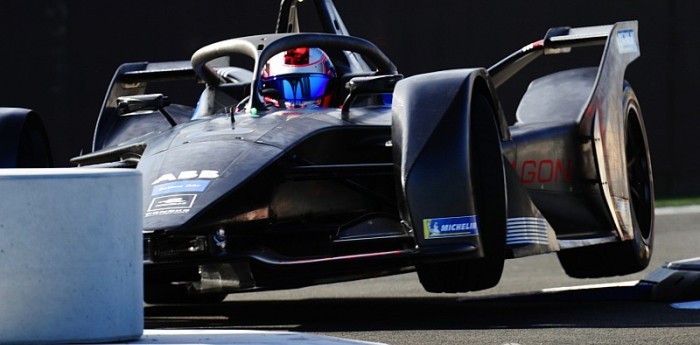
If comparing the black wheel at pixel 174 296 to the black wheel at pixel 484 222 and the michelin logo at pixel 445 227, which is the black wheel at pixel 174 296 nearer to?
the black wheel at pixel 484 222

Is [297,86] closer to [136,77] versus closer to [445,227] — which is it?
[445,227]

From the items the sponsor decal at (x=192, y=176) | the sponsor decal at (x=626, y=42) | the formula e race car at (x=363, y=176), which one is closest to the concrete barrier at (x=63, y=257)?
the formula e race car at (x=363, y=176)

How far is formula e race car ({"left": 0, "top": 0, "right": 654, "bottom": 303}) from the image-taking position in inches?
254

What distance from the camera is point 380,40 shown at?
15.2 m

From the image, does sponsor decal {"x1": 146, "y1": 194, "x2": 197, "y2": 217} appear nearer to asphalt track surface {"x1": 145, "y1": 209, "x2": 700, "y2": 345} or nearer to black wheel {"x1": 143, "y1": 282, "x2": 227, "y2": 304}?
asphalt track surface {"x1": 145, "y1": 209, "x2": 700, "y2": 345}

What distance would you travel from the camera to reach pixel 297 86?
318 inches

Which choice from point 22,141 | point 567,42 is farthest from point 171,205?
point 567,42

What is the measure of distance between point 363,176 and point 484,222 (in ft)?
2.55

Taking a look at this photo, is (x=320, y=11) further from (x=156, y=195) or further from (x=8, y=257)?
(x=8, y=257)

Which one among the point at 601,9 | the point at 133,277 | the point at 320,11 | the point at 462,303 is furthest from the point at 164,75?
the point at 601,9

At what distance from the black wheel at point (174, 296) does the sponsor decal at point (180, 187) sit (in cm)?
215

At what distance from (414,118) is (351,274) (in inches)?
31.9

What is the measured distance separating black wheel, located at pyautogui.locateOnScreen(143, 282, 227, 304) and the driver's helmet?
1.48m

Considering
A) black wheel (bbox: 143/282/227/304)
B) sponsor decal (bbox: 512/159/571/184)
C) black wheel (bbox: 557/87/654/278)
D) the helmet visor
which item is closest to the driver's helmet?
the helmet visor
